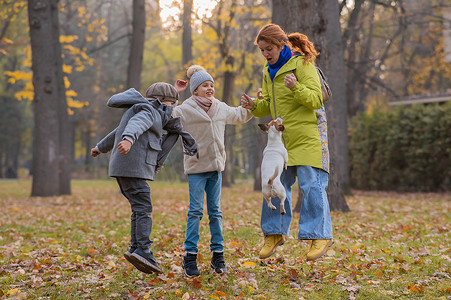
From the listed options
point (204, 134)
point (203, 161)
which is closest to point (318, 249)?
point (203, 161)

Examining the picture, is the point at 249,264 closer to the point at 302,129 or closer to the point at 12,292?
the point at 302,129

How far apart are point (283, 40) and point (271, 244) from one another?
190 centimetres

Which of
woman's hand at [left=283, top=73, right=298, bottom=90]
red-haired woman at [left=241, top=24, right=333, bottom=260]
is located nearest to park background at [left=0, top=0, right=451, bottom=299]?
red-haired woman at [left=241, top=24, right=333, bottom=260]

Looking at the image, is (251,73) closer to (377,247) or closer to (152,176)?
(377,247)

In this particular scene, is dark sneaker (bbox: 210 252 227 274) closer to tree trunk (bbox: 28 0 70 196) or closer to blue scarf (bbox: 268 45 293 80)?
blue scarf (bbox: 268 45 293 80)

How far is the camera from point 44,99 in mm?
14125

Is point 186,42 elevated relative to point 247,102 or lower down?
elevated

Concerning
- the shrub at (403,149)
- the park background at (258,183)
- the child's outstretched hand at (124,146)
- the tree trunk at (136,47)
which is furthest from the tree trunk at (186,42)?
the child's outstretched hand at (124,146)

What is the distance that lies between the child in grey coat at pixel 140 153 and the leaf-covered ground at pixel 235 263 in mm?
382

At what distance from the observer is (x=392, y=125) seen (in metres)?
17.4

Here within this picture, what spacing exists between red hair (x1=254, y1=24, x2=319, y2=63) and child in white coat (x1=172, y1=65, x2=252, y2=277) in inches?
25.0

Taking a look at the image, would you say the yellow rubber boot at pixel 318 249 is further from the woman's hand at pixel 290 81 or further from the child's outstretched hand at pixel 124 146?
the child's outstretched hand at pixel 124 146

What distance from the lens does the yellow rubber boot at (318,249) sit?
14.1 feet

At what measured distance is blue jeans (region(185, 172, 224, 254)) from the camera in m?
4.56
